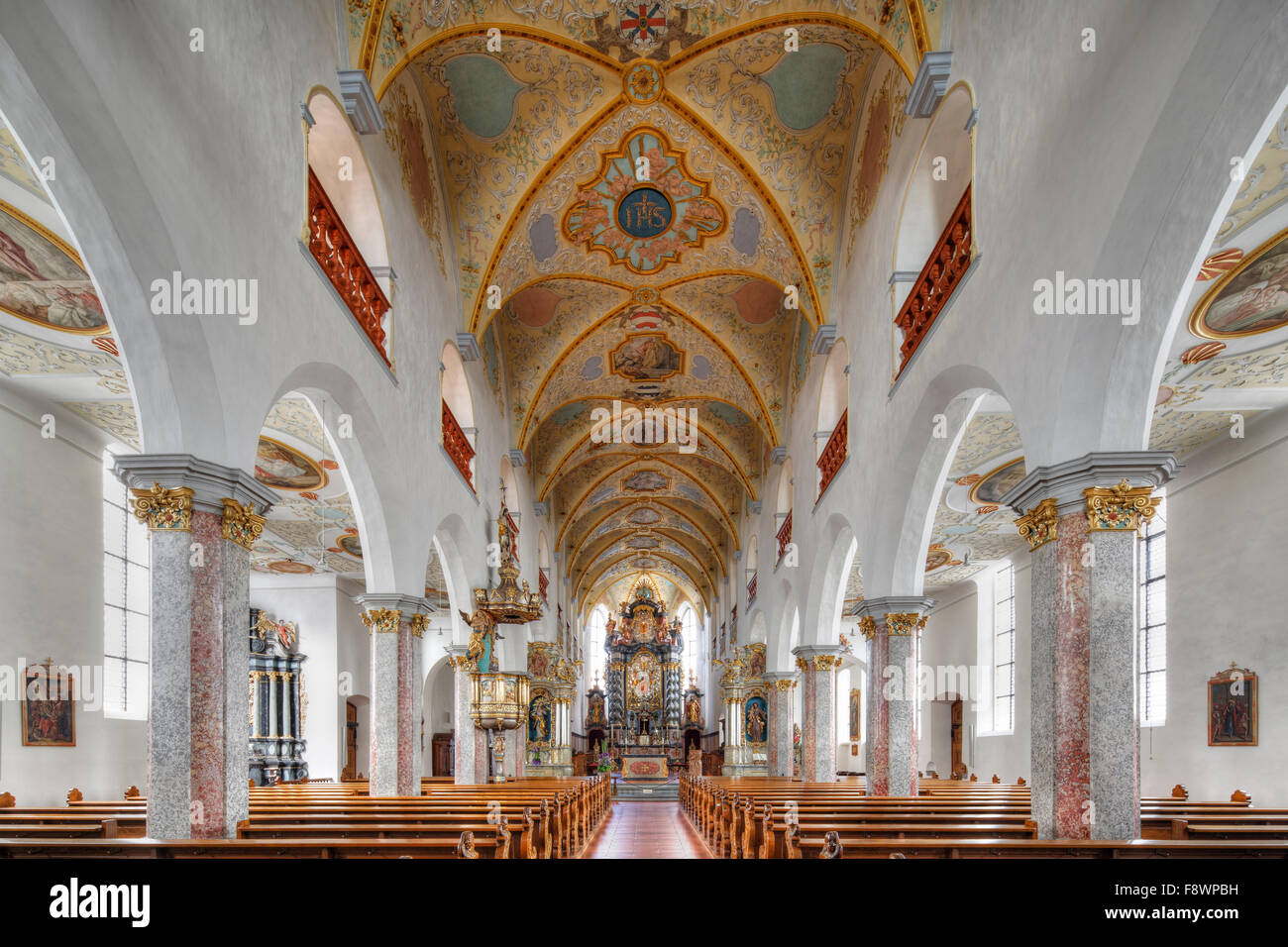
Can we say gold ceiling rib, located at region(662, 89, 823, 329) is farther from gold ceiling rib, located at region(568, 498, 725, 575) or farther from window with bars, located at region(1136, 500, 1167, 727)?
gold ceiling rib, located at region(568, 498, 725, 575)

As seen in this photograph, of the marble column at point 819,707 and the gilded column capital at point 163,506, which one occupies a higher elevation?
the gilded column capital at point 163,506

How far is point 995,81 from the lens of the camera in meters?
8.48

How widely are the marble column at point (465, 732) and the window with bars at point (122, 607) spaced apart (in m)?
5.26

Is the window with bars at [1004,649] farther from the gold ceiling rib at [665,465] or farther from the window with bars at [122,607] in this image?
the window with bars at [122,607]

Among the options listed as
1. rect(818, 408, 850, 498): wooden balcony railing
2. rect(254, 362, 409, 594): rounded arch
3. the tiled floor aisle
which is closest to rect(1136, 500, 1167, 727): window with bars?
rect(818, 408, 850, 498): wooden balcony railing

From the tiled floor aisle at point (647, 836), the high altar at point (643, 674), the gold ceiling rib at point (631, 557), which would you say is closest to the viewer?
the tiled floor aisle at point (647, 836)

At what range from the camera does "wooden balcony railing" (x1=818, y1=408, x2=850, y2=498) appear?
595 inches

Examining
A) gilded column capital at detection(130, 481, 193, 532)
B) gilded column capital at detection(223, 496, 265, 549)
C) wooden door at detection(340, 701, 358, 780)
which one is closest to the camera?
gilded column capital at detection(130, 481, 193, 532)

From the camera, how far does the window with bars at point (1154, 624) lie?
16188mm

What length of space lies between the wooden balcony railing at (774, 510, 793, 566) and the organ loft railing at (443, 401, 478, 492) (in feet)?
25.9

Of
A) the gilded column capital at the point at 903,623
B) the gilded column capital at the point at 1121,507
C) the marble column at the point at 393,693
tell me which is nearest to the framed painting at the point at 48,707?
the marble column at the point at 393,693

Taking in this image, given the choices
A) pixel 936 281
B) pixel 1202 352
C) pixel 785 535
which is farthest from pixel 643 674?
pixel 936 281
